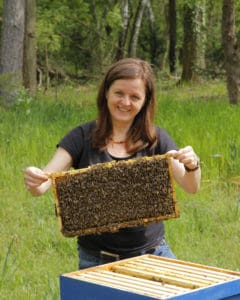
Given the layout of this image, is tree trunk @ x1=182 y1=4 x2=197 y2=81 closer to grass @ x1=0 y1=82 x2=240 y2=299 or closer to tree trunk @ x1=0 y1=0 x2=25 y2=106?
tree trunk @ x1=0 y1=0 x2=25 y2=106

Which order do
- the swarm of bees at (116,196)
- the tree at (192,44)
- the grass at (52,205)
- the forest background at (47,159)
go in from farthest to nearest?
1. the tree at (192,44)
2. the forest background at (47,159)
3. the grass at (52,205)
4. the swarm of bees at (116,196)

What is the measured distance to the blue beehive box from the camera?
326 cm

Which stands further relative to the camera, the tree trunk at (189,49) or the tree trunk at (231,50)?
the tree trunk at (189,49)

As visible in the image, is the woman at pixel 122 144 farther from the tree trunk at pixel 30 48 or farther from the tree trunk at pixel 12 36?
the tree trunk at pixel 30 48

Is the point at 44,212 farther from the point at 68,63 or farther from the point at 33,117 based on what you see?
the point at 68,63

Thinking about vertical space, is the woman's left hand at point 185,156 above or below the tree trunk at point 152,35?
below

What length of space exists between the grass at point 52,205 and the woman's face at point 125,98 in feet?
5.79

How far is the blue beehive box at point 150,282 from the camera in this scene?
3262 mm

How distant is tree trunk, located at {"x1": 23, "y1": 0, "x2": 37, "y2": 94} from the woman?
52.5 feet

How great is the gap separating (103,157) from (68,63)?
106 feet

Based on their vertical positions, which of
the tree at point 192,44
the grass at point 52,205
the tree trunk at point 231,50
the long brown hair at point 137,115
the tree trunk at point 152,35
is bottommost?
the grass at point 52,205

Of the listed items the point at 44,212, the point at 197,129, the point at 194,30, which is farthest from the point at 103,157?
the point at 194,30

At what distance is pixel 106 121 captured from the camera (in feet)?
14.8

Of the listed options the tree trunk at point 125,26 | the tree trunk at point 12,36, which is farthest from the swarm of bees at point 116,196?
the tree trunk at point 125,26
